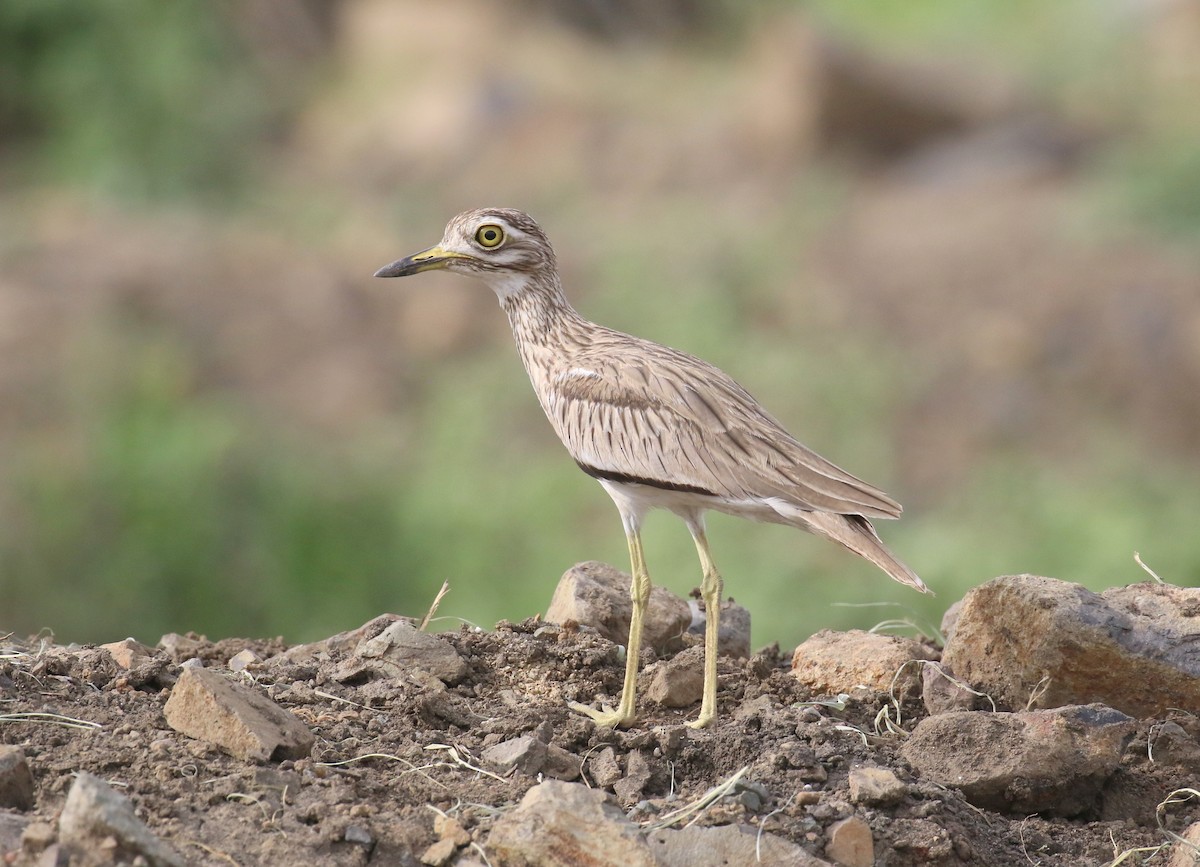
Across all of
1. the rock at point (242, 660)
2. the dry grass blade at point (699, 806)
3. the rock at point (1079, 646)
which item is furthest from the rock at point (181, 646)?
the rock at point (1079, 646)

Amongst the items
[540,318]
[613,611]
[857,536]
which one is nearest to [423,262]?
[540,318]

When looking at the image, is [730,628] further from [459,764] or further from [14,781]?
[14,781]

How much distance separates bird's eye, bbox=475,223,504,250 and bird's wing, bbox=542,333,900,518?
0.54 m

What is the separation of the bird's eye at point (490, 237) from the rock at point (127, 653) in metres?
1.80

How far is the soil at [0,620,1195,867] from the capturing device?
3.74m

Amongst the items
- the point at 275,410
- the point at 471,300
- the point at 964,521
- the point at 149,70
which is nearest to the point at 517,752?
the point at 964,521

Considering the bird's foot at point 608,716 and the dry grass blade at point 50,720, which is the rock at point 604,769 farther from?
the dry grass blade at point 50,720

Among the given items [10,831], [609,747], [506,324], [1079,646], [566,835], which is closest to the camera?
[10,831]

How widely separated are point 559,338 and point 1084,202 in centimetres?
1183

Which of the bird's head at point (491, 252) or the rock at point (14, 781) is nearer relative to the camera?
the rock at point (14, 781)

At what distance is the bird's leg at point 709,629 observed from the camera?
4.65 m

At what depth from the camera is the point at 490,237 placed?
5.53 m

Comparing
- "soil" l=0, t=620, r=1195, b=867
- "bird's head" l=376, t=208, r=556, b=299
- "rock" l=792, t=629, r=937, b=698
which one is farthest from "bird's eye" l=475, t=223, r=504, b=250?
"rock" l=792, t=629, r=937, b=698

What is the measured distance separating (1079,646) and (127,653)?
283cm
